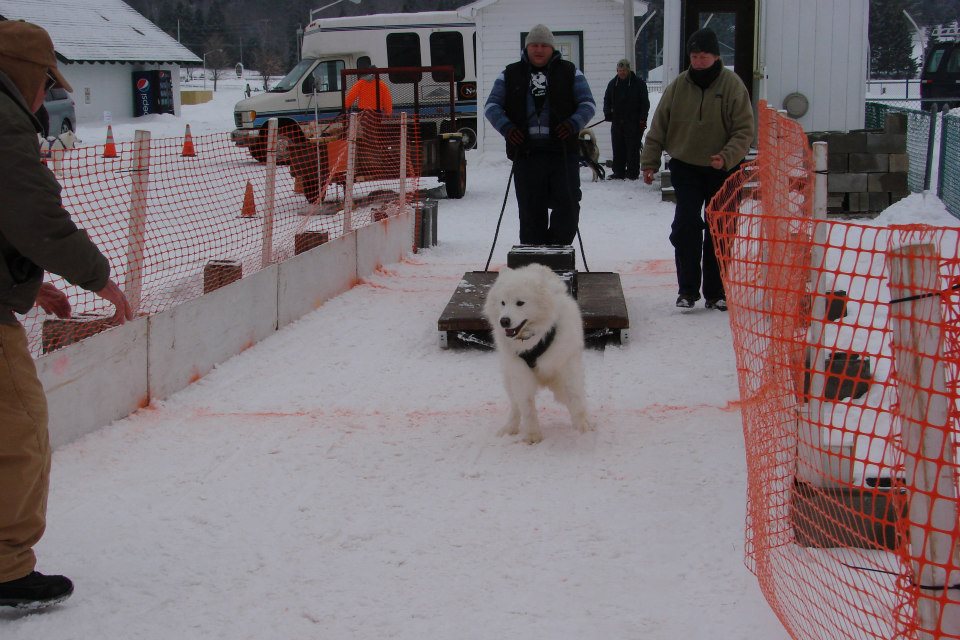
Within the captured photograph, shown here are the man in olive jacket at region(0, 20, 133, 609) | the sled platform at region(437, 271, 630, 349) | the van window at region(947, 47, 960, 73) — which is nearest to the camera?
the man in olive jacket at region(0, 20, 133, 609)

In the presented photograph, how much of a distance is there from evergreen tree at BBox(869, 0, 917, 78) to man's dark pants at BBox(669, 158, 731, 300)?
51.4m

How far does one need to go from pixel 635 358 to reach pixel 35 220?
13.6ft

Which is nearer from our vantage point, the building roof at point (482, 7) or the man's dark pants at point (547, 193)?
the man's dark pants at point (547, 193)

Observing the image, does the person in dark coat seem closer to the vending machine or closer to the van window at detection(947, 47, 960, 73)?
the van window at detection(947, 47, 960, 73)

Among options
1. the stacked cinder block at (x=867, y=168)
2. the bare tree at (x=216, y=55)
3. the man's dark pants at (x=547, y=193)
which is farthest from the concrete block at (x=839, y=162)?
the bare tree at (x=216, y=55)

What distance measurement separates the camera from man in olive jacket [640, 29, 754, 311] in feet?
23.0

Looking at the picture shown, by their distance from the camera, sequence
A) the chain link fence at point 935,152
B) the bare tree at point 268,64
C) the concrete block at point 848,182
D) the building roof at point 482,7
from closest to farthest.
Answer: the chain link fence at point 935,152 → the concrete block at point 848,182 → the building roof at point 482,7 → the bare tree at point 268,64

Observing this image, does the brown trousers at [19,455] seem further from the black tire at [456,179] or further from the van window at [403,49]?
the van window at [403,49]

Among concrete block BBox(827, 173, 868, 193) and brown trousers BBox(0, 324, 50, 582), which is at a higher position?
concrete block BBox(827, 173, 868, 193)

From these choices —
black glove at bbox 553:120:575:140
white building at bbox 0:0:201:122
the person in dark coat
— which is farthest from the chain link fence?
white building at bbox 0:0:201:122

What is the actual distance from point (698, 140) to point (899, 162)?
20.2 ft

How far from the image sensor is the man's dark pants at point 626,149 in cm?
1664

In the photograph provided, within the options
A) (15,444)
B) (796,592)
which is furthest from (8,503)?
(796,592)

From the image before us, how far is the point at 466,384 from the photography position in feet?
19.2
